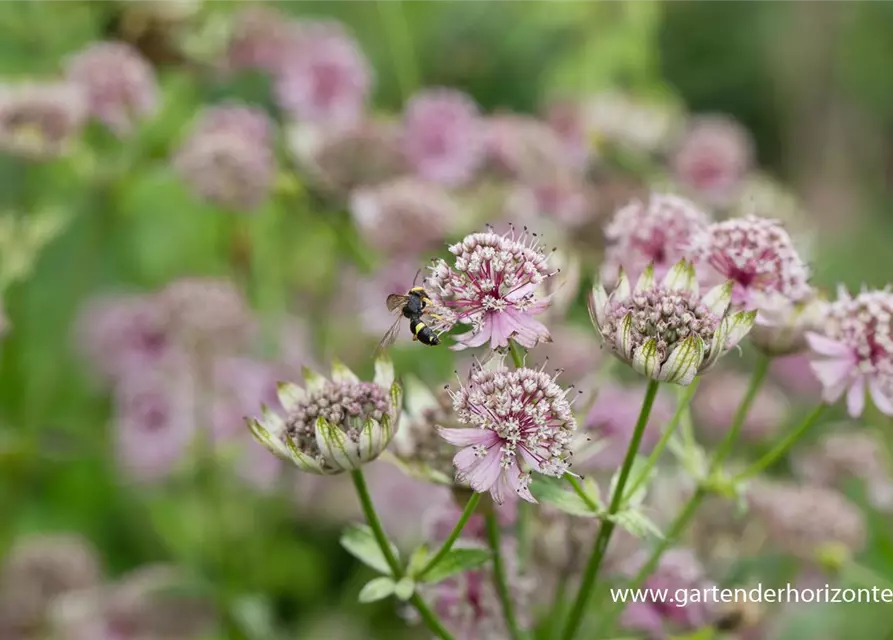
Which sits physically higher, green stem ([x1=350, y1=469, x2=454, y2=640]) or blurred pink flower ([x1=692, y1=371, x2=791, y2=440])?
blurred pink flower ([x1=692, y1=371, x2=791, y2=440])

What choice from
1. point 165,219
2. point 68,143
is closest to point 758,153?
point 165,219

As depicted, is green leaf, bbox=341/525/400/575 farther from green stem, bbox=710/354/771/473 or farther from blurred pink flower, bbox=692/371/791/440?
blurred pink flower, bbox=692/371/791/440

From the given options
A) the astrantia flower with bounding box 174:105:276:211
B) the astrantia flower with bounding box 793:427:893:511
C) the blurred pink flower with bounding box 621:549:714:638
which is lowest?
the blurred pink flower with bounding box 621:549:714:638

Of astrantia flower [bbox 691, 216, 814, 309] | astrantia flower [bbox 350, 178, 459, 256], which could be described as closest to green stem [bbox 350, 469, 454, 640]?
A: astrantia flower [bbox 691, 216, 814, 309]

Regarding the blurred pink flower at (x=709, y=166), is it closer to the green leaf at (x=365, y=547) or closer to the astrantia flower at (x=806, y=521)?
the astrantia flower at (x=806, y=521)

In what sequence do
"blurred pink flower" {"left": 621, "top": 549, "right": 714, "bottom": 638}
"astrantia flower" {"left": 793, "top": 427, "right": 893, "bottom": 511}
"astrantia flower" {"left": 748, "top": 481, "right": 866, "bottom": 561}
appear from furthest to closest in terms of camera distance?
1. "astrantia flower" {"left": 793, "top": 427, "right": 893, "bottom": 511}
2. "astrantia flower" {"left": 748, "top": 481, "right": 866, "bottom": 561}
3. "blurred pink flower" {"left": 621, "top": 549, "right": 714, "bottom": 638}

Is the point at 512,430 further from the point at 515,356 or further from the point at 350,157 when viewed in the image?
the point at 350,157
